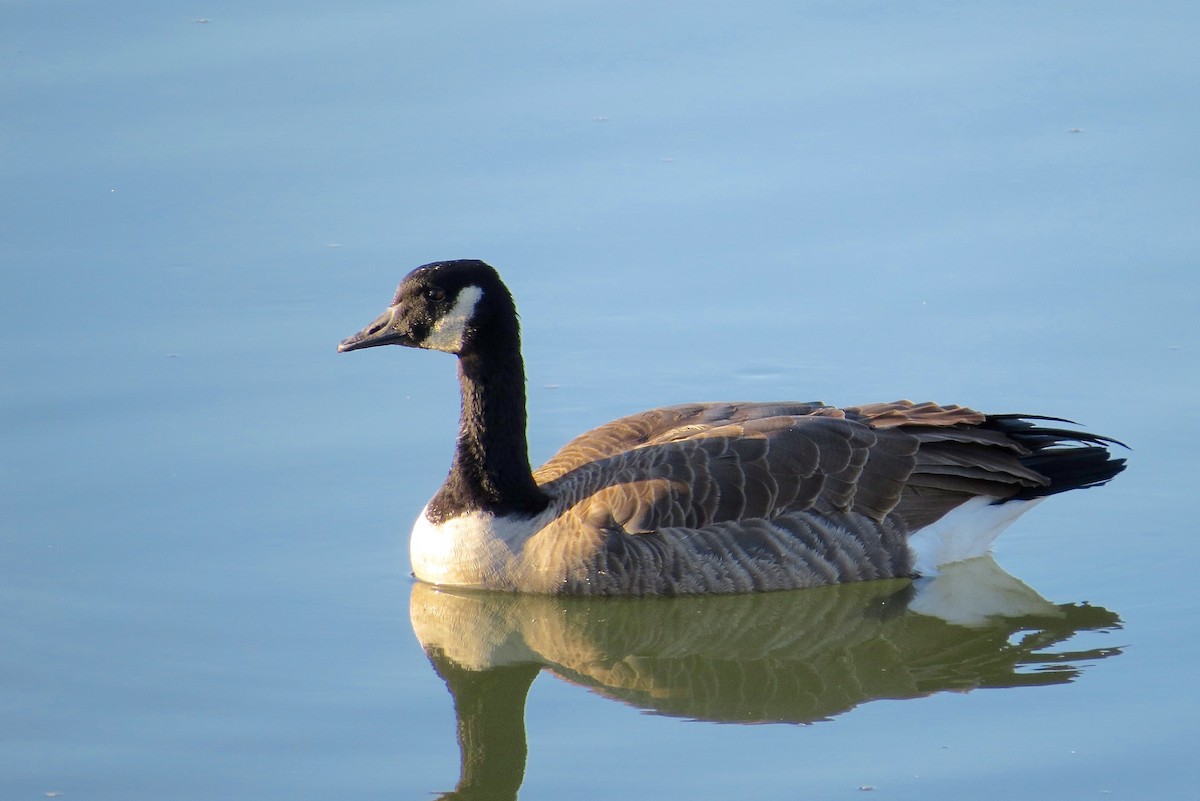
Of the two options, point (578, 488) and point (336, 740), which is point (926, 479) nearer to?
point (578, 488)

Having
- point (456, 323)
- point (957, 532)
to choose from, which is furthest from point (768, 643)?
point (456, 323)

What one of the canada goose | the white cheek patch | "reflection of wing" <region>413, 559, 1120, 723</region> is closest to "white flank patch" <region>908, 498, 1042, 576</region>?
the canada goose

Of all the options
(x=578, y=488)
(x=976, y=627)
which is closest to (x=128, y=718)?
(x=578, y=488)

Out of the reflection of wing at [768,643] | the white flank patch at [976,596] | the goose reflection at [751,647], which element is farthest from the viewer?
the white flank patch at [976,596]

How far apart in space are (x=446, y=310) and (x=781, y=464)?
195 cm

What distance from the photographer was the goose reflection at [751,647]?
29.0ft

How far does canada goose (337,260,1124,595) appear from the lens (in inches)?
390

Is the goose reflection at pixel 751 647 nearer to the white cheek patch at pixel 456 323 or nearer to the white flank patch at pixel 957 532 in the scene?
the white flank patch at pixel 957 532

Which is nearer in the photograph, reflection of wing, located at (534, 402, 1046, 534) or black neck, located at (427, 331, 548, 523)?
reflection of wing, located at (534, 402, 1046, 534)

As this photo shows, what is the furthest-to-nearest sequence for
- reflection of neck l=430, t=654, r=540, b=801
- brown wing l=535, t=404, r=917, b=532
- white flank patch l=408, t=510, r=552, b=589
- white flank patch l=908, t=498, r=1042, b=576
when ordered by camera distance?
white flank patch l=908, t=498, r=1042, b=576, white flank patch l=408, t=510, r=552, b=589, brown wing l=535, t=404, r=917, b=532, reflection of neck l=430, t=654, r=540, b=801

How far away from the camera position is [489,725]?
8656 mm

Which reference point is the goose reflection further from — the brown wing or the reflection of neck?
the brown wing

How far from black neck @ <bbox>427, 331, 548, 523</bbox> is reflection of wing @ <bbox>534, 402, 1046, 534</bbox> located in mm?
256

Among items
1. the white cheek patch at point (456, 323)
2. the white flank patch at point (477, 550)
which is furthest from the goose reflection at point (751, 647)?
the white cheek patch at point (456, 323)
